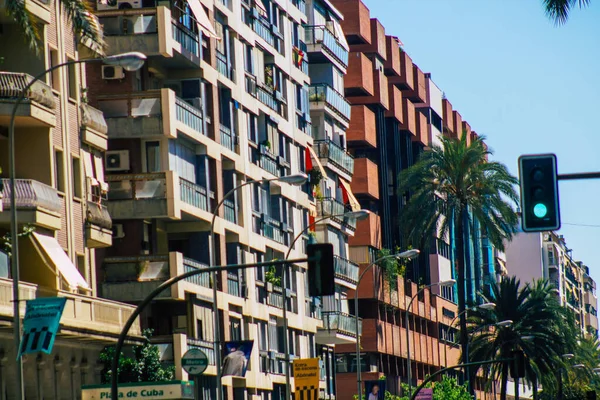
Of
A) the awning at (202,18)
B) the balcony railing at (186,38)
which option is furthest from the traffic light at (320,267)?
the awning at (202,18)

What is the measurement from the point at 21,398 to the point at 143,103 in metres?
24.7

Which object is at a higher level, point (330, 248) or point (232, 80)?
point (232, 80)

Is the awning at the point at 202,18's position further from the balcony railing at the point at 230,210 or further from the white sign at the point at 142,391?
the white sign at the point at 142,391

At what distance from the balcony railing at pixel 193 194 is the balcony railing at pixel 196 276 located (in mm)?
2108

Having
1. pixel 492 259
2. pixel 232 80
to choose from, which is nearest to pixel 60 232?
pixel 232 80

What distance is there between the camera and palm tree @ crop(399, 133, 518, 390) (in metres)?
79.8

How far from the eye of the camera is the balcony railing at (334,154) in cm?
7644

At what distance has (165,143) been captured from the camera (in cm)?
5300

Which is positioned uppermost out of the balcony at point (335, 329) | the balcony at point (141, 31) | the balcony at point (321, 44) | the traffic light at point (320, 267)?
the balcony at point (321, 44)

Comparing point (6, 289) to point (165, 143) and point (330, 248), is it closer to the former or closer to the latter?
point (330, 248)

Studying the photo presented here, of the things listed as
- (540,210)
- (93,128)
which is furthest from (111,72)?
(540,210)

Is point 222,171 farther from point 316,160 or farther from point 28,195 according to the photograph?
point 28,195

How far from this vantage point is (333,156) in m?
77.6

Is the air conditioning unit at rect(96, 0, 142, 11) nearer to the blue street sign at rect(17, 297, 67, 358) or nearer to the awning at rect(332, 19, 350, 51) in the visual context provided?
the blue street sign at rect(17, 297, 67, 358)
